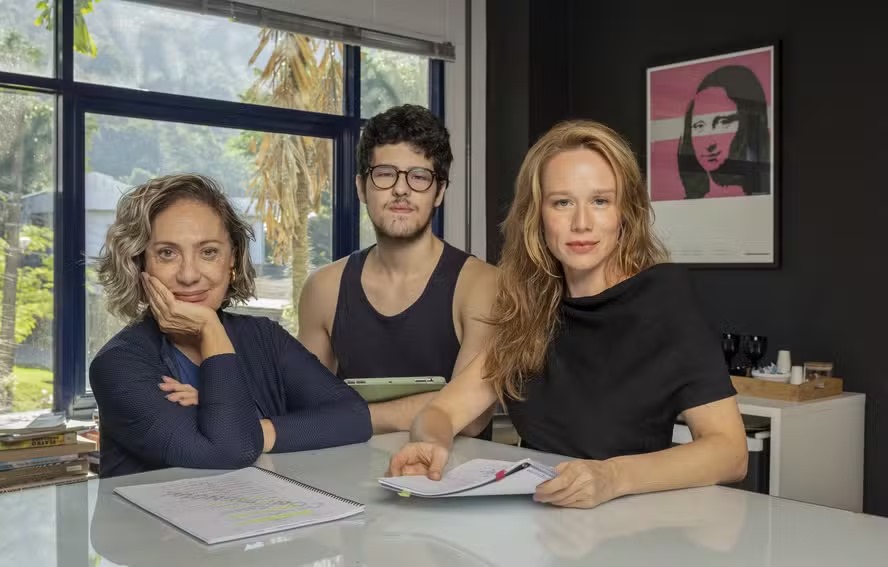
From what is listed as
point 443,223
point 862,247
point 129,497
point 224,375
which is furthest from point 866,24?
point 129,497

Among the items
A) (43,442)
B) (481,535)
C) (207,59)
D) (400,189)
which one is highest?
(207,59)

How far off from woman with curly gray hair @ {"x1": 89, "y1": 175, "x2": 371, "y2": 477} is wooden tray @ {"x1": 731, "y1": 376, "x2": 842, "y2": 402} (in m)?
2.36

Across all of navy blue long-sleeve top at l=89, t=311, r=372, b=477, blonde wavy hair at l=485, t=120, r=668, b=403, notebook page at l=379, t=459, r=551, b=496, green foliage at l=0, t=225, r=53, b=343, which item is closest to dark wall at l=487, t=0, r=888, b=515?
blonde wavy hair at l=485, t=120, r=668, b=403

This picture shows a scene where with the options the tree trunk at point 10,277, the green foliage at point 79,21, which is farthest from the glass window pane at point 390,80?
the tree trunk at point 10,277

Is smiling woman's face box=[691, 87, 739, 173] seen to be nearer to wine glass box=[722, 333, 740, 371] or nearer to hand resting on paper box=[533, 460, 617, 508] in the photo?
wine glass box=[722, 333, 740, 371]

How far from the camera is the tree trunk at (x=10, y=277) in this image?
375cm

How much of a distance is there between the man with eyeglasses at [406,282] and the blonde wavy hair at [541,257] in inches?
17.0

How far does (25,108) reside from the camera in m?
3.79

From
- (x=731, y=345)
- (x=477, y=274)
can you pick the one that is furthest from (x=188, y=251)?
(x=731, y=345)

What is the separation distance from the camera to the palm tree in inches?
177

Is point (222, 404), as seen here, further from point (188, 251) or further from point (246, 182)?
point (246, 182)

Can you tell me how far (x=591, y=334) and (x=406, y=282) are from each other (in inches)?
30.6

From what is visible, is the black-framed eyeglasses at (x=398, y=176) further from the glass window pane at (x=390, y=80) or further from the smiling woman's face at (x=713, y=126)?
the glass window pane at (x=390, y=80)

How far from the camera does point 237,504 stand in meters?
1.28
